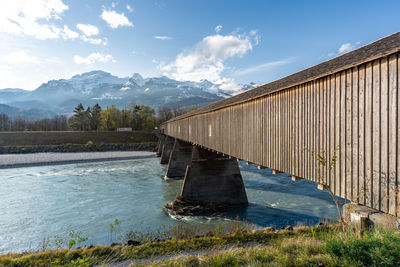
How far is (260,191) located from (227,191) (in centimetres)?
408

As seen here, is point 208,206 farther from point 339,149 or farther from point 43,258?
point 339,149

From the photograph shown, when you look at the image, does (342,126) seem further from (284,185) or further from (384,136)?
(284,185)

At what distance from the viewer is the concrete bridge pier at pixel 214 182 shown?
47.9 ft

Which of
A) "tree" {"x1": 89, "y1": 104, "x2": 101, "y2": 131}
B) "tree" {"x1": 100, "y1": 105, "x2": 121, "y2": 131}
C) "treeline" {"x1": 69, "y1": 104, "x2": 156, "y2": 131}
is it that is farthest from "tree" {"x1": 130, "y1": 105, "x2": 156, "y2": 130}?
"tree" {"x1": 89, "y1": 104, "x2": 101, "y2": 131}

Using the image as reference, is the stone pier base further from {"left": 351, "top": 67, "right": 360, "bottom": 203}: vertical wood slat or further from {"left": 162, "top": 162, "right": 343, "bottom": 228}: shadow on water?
{"left": 162, "top": 162, "right": 343, "bottom": 228}: shadow on water

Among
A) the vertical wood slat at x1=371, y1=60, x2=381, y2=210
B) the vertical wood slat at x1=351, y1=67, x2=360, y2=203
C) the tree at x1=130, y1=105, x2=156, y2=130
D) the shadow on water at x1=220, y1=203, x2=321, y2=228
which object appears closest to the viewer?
the vertical wood slat at x1=371, y1=60, x2=381, y2=210

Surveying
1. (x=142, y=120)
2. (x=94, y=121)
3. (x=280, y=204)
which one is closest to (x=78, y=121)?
(x=94, y=121)

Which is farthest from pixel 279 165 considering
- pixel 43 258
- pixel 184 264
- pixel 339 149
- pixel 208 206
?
pixel 208 206

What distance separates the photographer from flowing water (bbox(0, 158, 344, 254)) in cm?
1122

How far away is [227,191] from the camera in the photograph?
1475 cm

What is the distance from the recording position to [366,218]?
406 centimetres

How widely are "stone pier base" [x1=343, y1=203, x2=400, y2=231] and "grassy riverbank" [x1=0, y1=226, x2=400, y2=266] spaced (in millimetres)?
147

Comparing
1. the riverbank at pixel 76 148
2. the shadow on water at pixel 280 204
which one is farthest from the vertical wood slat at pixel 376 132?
the riverbank at pixel 76 148

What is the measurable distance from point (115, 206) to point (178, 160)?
10090 millimetres
